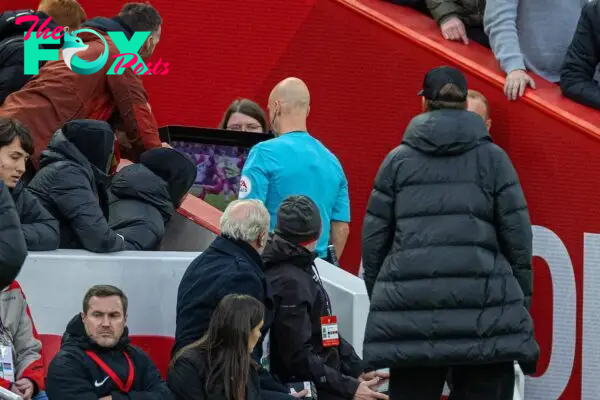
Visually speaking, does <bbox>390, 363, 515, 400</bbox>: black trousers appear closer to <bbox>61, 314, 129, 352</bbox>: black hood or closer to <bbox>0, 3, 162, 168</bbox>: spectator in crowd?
<bbox>61, 314, 129, 352</bbox>: black hood

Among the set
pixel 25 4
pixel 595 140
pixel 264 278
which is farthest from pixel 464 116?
pixel 25 4

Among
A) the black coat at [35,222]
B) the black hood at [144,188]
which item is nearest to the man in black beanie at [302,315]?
the black coat at [35,222]

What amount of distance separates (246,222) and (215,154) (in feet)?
7.85

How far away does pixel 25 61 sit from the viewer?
8.79m

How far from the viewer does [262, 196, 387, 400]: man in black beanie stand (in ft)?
21.7

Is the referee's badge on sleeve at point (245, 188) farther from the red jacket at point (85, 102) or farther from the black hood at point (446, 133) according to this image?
the black hood at point (446, 133)

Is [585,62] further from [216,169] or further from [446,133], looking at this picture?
[446,133]

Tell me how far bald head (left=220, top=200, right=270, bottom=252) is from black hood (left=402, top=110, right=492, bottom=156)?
677 millimetres

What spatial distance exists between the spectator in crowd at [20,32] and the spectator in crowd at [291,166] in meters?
1.57

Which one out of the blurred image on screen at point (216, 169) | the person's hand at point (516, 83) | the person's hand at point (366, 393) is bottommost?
the person's hand at point (366, 393)

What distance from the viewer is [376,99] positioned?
9406 millimetres

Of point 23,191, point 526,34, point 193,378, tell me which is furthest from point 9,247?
point 526,34

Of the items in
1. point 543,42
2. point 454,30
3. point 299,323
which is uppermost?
point 454,30

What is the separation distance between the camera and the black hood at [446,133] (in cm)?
628
